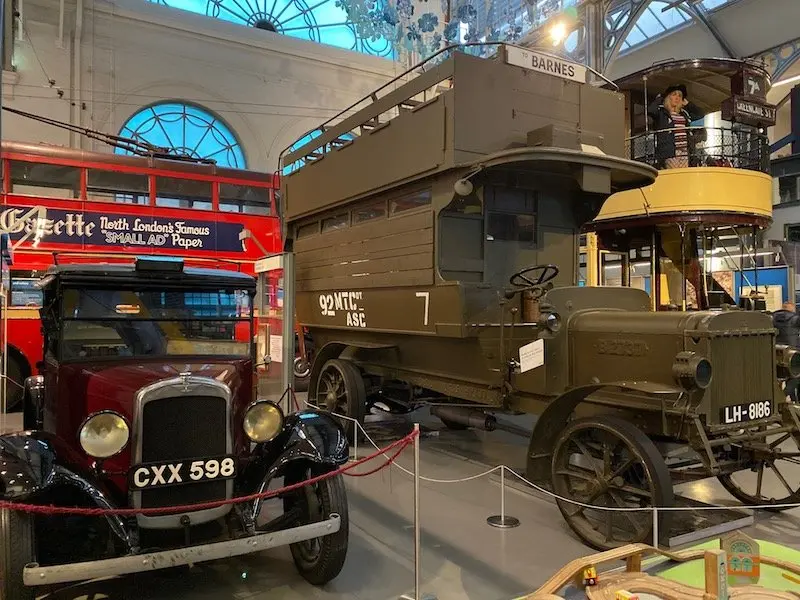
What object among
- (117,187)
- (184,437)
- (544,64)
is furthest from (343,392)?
(117,187)

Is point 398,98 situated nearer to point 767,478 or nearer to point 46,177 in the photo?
point 767,478

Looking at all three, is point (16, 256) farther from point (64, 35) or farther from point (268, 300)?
point (64, 35)

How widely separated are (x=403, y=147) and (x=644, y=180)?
2.17 meters

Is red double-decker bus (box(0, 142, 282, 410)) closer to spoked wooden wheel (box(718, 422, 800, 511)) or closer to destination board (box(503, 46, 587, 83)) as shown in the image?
destination board (box(503, 46, 587, 83))

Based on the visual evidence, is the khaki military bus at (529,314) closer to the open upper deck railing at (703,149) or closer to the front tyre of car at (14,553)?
the front tyre of car at (14,553)

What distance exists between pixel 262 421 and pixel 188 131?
15001 millimetres

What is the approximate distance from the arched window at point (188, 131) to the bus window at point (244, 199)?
5528 mm

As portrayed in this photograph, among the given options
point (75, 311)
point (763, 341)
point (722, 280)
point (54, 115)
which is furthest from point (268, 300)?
point (54, 115)

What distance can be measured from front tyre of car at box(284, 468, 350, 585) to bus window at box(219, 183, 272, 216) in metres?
7.57

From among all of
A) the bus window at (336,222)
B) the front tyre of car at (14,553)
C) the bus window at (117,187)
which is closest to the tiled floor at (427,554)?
the front tyre of car at (14,553)

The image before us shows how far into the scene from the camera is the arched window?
627 inches

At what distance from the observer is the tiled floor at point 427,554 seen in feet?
11.0

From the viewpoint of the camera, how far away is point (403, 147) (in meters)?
5.70

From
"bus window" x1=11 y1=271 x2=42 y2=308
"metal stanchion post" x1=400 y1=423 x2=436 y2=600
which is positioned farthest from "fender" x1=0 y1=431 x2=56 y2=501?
"bus window" x1=11 y1=271 x2=42 y2=308
